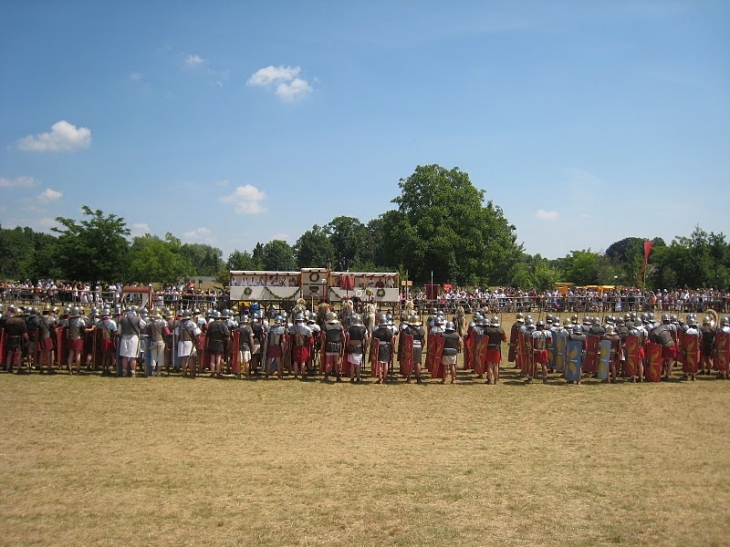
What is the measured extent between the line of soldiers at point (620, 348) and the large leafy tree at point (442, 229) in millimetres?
31447

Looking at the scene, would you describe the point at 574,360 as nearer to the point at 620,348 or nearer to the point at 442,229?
the point at 620,348

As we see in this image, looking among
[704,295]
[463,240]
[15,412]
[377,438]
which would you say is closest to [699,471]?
[377,438]

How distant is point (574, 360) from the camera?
14.9 meters

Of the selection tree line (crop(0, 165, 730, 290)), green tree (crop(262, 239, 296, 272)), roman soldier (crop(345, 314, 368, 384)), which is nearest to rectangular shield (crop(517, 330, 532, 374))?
roman soldier (crop(345, 314, 368, 384))

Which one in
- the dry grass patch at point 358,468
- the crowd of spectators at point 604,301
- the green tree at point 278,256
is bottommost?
the dry grass patch at point 358,468

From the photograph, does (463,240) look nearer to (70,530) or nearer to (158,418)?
(158,418)

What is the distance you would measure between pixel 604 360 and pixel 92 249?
32.0 metres

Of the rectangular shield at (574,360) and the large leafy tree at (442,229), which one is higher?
the large leafy tree at (442,229)

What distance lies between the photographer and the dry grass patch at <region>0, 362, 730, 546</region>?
20.8 feet

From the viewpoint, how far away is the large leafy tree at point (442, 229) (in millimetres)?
48344

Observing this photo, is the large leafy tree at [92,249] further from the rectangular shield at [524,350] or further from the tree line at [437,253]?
the rectangular shield at [524,350]

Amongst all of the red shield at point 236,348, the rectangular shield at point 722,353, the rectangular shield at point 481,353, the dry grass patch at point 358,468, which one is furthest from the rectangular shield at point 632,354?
the red shield at point 236,348

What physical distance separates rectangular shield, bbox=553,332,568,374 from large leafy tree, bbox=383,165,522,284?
3160cm

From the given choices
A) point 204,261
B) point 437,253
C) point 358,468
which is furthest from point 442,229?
point 204,261
